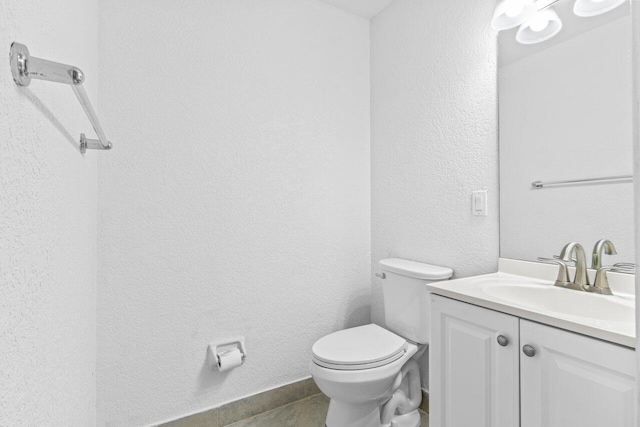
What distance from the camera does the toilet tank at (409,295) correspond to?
155 cm

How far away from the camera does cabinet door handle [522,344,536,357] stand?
882mm

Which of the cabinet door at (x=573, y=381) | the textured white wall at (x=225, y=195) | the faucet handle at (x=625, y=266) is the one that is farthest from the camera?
the textured white wall at (x=225, y=195)

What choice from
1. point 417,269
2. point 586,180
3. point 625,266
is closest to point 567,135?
point 586,180

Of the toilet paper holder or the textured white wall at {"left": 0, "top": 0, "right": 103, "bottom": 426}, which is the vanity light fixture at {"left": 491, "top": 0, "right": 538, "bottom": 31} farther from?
the toilet paper holder

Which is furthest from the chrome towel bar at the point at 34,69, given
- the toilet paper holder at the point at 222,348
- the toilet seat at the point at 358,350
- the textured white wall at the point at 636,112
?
the toilet paper holder at the point at 222,348

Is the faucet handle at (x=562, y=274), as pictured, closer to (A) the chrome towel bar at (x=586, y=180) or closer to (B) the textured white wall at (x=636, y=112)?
(A) the chrome towel bar at (x=586, y=180)

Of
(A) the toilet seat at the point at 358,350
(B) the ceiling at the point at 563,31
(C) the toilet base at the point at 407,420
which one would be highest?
(B) the ceiling at the point at 563,31

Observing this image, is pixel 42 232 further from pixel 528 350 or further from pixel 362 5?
pixel 362 5

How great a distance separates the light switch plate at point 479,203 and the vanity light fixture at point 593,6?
2.48ft

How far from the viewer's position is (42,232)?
578mm

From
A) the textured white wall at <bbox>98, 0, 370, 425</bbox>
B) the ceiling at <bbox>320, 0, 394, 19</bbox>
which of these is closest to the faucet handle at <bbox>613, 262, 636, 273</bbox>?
the textured white wall at <bbox>98, 0, 370, 425</bbox>

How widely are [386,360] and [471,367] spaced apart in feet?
1.41

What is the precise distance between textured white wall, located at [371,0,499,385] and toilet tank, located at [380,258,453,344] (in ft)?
0.47

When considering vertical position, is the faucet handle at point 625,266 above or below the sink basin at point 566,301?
above
